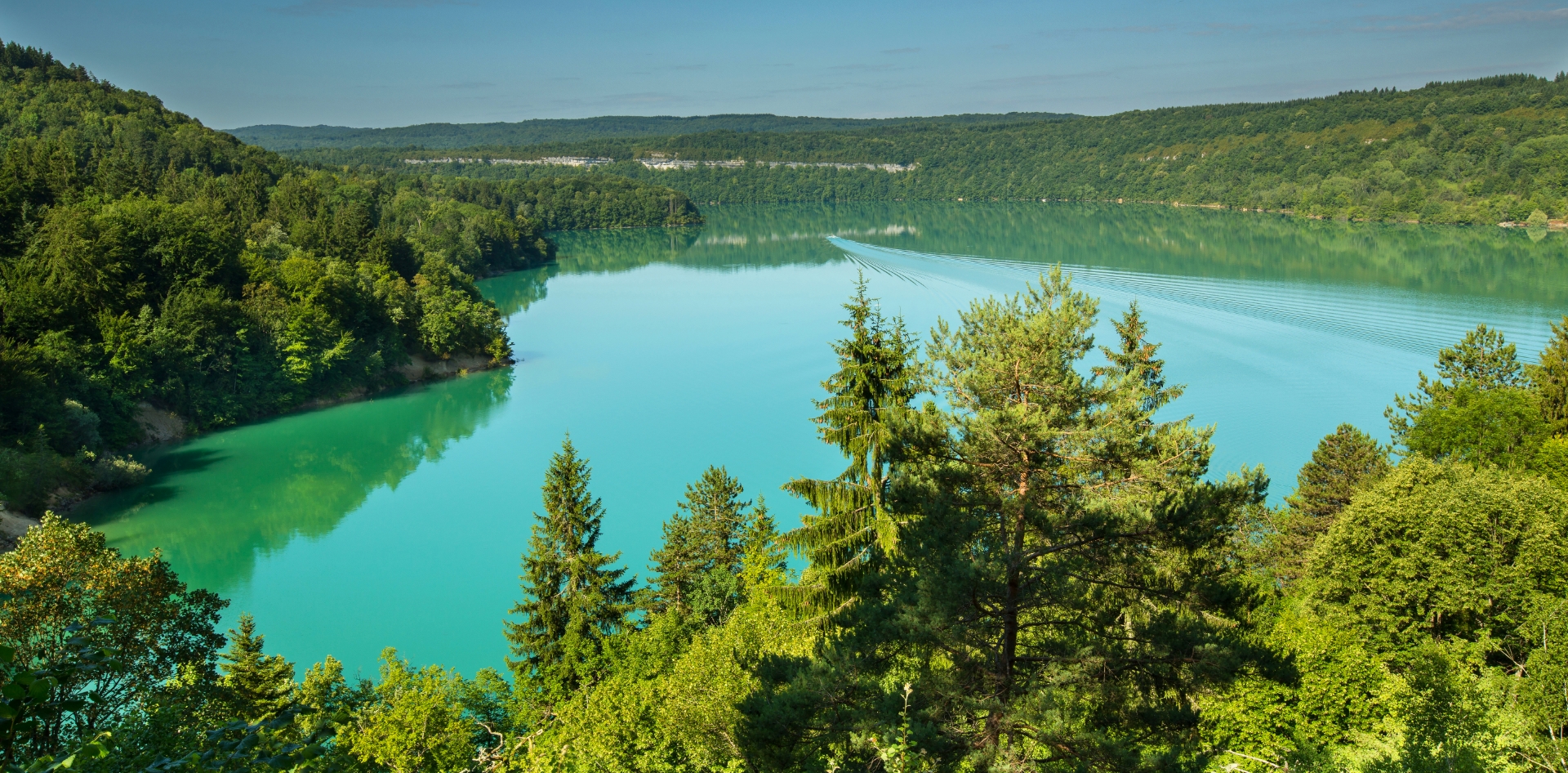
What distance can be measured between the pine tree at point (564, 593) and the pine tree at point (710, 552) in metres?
1.24

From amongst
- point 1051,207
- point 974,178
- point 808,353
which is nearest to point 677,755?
point 808,353

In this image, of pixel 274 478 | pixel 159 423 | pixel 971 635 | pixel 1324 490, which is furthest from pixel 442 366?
pixel 971 635

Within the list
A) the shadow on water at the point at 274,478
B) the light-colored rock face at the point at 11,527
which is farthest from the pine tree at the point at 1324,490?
the light-colored rock face at the point at 11,527

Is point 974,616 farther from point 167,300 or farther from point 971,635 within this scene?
point 167,300

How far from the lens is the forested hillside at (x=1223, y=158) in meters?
101

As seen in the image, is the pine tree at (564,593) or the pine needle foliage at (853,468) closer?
the pine needle foliage at (853,468)

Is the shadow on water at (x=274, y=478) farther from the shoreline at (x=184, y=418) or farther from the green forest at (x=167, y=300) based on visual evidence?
the green forest at (x=167, y=300)

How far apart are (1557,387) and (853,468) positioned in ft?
57.4

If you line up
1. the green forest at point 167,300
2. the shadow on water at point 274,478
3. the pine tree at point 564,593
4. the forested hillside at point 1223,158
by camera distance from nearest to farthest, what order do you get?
the pine tree at point 564,593, the shadow on water at point 274,478, the green forest at point 167,300, the forested hillside at point 1223,158

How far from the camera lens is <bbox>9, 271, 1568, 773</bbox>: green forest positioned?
7.92m

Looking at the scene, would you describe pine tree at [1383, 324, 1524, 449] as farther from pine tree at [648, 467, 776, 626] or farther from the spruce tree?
the spruce tree

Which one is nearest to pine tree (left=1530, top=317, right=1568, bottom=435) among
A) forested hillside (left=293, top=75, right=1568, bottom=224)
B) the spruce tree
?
the spruce tree

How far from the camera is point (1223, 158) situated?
135750 millimetres

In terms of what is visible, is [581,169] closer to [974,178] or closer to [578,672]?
[974,178]
